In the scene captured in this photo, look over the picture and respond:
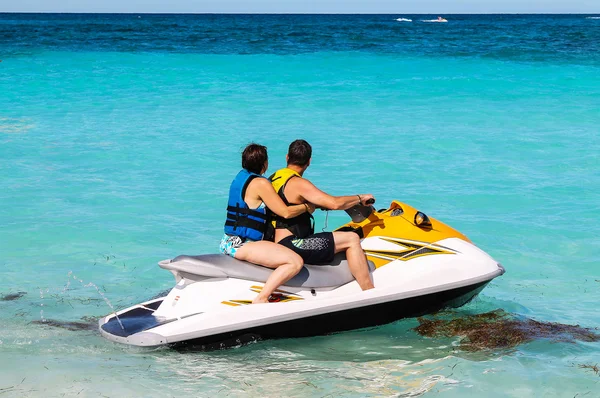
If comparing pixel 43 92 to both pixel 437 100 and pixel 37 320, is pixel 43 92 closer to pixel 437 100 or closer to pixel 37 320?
pixel 437 100

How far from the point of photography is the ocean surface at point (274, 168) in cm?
495

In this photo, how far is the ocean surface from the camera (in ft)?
A: 16.2

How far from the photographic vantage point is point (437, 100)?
2062 centimetres

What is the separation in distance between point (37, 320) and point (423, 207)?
5.92 meters

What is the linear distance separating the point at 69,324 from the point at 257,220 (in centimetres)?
178

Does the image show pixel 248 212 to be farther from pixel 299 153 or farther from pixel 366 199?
pixel 366 199

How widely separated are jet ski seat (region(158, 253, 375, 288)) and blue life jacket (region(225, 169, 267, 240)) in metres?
0.19

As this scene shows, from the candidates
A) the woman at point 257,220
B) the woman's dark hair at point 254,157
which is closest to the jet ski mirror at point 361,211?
the woman at point 257,220

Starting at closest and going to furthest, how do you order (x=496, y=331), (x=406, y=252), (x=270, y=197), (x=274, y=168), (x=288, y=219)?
(x=270, y=197)
(x=288, y=219)
(x=406, y=252)
(x=496, y=331)
(x=274, y=168)

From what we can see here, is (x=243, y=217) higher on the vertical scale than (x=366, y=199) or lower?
lower

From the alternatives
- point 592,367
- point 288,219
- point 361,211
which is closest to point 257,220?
point 288,219

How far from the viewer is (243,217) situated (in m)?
5.10

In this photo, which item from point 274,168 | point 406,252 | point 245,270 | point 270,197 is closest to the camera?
point 270,197

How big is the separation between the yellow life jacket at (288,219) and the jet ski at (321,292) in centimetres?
25
